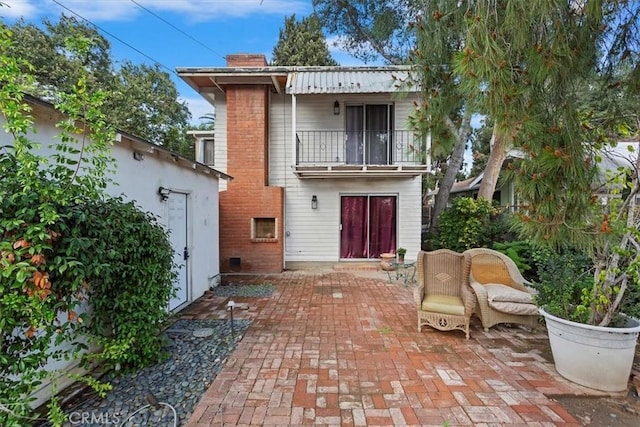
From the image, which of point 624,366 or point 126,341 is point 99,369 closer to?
point 126,341

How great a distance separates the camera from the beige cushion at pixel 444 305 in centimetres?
426

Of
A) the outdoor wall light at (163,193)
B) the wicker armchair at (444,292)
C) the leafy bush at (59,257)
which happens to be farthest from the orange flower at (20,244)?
the wicker armchair at (444,292)

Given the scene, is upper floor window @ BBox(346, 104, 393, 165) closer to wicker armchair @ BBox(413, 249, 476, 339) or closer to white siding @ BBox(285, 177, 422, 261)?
white siding @ BBox(285, 177, 422, 261)

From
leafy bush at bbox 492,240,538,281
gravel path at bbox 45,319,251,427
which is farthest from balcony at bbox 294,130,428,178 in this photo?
gravel path at bbox 45,319,251,427

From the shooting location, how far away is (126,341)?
118 inches

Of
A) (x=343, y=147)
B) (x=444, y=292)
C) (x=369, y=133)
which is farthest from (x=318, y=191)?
(x=444, y=292)

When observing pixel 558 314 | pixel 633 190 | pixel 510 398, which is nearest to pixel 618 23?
pixel 633 190

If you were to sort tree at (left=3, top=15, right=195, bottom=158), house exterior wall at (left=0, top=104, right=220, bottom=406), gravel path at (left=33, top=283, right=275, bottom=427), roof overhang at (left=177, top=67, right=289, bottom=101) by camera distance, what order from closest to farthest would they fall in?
gravel path at (left=33, top=283, right=275, bottom=427) < house exterior wall at (left=0, top=104, right=220, bottom=406) < roof overhang at (left=177, top=67, right=289, bottom=101) < tree at (left=3, top=15, right=195, bottom=158)

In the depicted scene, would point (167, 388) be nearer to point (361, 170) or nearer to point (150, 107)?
point (361, 170)

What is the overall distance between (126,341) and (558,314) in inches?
178

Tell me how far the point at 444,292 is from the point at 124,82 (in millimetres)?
20616

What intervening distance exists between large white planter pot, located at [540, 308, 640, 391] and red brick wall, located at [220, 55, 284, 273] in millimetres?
6988

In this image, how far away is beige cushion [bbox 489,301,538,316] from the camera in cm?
439

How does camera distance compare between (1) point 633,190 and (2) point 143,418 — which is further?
(1) point 633,190
